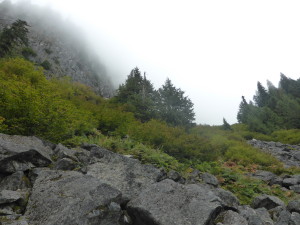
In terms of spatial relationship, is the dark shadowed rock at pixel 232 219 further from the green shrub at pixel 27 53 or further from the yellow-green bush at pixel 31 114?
the green shrub at pixel 27 53

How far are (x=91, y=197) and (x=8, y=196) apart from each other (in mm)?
1395

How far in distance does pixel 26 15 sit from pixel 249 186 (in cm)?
7823

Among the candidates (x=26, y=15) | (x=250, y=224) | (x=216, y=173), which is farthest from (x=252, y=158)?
(x=26, y=15)

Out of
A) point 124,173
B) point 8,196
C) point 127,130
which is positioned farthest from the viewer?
point 127,130

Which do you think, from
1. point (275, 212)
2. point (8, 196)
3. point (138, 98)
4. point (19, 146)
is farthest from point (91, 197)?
point (138, 98)

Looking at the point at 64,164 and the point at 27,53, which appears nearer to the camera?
the point at 64,164

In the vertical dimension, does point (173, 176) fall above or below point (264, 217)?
above

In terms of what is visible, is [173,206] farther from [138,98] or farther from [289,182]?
[138,98]

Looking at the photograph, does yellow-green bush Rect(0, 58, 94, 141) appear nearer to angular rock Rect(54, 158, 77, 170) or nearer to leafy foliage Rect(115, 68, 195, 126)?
angular rock Rect(54, 158, 77, 170)

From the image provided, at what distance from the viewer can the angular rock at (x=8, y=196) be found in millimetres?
3549

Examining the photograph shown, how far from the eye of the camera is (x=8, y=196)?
3.63 m

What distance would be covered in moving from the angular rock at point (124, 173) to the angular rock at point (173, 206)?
2.01 feet

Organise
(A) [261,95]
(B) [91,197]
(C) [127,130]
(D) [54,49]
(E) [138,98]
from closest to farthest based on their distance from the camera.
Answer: (B) [91,197]
(C) [127,130]
(E) [138,98]
(D) [54,49]
(A) [261,95]

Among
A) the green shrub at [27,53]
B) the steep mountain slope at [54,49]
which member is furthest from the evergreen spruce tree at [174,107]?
the green shrub at [27,53]
